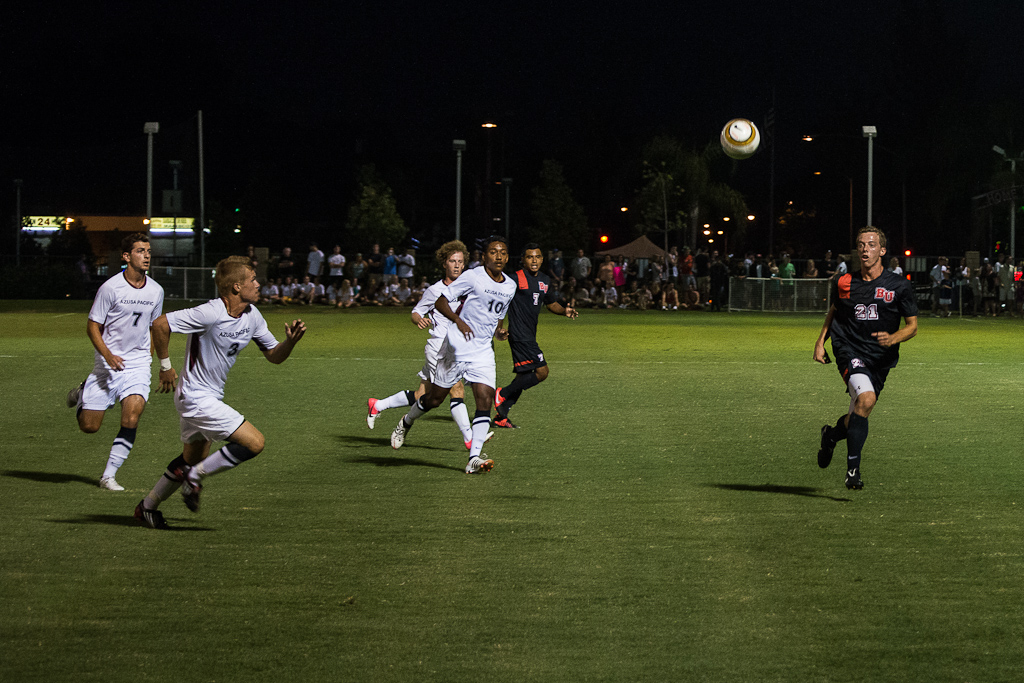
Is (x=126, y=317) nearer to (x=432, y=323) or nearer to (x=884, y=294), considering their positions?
(x=432, y=323)

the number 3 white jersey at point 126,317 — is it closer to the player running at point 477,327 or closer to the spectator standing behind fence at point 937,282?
the player running at point 477,327

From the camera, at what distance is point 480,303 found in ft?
30.6

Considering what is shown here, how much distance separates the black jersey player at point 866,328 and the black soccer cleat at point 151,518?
4731mm

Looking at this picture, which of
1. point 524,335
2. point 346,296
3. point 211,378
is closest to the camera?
point 211,378

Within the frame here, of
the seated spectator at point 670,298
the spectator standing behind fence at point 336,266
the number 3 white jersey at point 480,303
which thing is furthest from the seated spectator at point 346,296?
the number 3 white jersey at point 480,303

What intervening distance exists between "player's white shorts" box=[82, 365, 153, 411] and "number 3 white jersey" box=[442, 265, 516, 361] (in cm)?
247

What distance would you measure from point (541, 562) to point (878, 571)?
1.76m

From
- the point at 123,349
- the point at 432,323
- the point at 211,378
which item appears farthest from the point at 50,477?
the point at 432,323

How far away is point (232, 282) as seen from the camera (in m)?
6.74

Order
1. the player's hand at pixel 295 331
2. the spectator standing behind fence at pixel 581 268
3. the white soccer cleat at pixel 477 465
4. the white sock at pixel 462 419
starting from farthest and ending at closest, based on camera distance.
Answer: the spectator standing behind fence at pixel 581 268 → the white sock at pixel 462 419 → the white soccer cleat at pixel 477 465 → the player's hand at pixel 295 331

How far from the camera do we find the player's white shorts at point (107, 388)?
838 centimetres

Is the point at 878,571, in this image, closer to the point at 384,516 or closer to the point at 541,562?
the point at 541,562

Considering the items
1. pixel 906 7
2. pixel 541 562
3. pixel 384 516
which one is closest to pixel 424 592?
pixel 541 562

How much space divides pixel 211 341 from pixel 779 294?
31.1m
